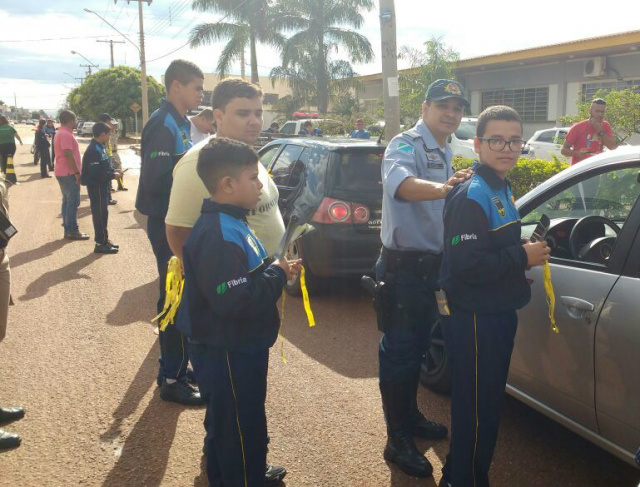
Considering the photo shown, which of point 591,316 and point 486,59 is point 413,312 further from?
point 486,59

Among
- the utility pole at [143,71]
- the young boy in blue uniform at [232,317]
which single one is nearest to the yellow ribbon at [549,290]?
the young boy in blue uniform at [232,317]

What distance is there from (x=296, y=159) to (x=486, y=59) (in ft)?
67.5

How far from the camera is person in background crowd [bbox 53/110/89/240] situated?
30.0 feet

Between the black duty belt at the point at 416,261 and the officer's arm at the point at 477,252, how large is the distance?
0.59 metres

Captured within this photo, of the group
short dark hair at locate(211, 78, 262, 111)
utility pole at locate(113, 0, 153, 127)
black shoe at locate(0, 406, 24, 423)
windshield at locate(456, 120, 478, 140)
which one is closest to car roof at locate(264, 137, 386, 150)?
short dark hair at locate(211, 78, 262, 111)

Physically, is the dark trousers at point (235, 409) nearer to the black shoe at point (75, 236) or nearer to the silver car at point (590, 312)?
the silver car at point (590, 312)

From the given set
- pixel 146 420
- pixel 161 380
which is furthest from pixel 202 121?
pixel 146 420

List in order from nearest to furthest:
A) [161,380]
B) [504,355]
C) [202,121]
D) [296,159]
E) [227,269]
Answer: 1. [227,269]
2. [504,355]
3. [161,380]
4. [202,121]
5. [296,159]

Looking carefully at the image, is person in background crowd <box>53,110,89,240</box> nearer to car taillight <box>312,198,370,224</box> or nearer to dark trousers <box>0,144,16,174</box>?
car taillight <box>312,198,370,224</box>

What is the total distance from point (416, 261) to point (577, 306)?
30.5 inches

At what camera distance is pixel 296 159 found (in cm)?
649

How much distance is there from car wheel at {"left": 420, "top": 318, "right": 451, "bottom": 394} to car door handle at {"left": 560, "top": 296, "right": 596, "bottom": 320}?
3.66ft

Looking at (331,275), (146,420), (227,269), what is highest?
(227,269)

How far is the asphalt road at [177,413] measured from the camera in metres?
3.16
